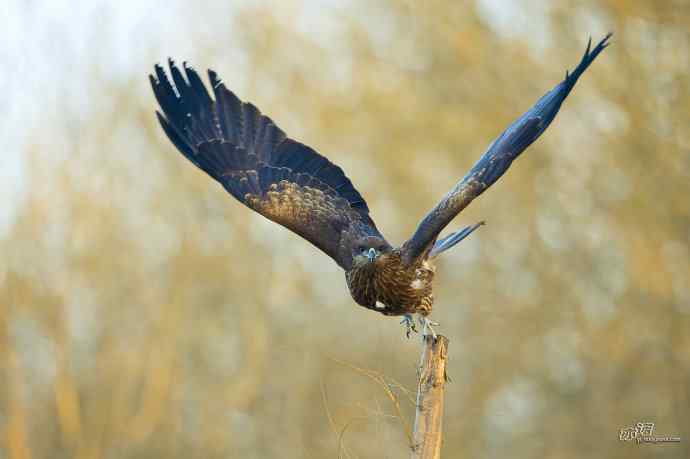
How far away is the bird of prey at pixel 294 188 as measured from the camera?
8094mm

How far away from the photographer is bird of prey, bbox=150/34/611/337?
809cm

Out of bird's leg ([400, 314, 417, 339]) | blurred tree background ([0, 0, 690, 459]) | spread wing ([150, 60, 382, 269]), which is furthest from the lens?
blurred tree background ([0, 0, 690, 459])

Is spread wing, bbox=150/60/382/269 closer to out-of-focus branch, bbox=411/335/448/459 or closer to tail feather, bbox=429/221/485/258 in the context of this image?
tail feather, bbox=429/221/485/258

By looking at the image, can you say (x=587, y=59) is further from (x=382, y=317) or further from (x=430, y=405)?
(x=382, y=317)

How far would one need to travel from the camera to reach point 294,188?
9.09 m

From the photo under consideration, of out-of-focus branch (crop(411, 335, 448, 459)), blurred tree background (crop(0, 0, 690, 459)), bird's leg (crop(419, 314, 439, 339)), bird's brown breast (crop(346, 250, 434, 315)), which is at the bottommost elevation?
out-of-focus branch (crop(411, 335, 448, 459))

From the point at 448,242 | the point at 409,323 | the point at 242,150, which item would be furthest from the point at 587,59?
the point at 242,150

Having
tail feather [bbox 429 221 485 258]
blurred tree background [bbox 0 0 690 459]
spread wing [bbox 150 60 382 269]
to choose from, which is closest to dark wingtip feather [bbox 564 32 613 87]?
tail feather [bbox 429 221 485 258]

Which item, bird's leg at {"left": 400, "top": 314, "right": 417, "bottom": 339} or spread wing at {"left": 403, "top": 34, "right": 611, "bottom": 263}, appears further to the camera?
bird's leg at {"left": 400, "top": 314, "right": 417, "bottom": 339}

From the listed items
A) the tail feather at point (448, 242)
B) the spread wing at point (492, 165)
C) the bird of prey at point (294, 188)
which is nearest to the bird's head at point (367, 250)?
the bird of prey at point (294, 188)

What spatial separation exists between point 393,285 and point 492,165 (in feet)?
3.38

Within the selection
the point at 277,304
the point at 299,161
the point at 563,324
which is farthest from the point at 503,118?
the point at 299,161

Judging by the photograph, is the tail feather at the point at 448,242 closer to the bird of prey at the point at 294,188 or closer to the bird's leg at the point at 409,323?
the bird of prey at the point at 294,188

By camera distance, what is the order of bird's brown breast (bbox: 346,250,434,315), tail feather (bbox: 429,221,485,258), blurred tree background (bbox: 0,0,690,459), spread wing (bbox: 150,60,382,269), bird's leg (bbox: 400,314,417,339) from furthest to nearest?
blurred tree background (bbox: 0,0,690,459) < spread wing (bbox: 150,60,382,269) < tail feather (bbox: 429,221,485,258) < bird's leg (bbox: 400,314,417,339) < bird's brown breast (bbox: 346,250,434,315)
